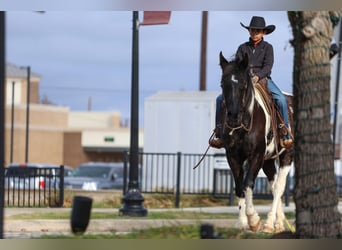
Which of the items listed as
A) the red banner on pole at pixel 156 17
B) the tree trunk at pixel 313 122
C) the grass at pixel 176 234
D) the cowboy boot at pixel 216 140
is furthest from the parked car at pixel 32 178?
the tree trunk at pixel 313 122

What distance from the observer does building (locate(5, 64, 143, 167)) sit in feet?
47.5

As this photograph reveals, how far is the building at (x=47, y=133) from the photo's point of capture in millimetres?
14472

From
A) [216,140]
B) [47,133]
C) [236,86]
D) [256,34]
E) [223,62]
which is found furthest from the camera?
[47,133]

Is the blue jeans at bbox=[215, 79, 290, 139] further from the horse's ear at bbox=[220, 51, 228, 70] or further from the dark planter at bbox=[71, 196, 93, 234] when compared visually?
the dark planter at bbox=[71, 196, 93, 234]

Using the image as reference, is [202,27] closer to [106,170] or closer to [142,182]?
[142,182]

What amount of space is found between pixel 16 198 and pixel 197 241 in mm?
2963

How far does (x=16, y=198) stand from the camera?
36.8 ft

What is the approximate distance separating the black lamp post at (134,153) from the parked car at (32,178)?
112 centimetres

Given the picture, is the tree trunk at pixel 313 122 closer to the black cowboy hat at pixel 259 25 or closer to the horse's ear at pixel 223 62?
the black cowboy hat at pixel 259 25

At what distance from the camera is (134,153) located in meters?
12.4

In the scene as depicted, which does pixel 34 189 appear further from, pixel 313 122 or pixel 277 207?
pixel 313 122

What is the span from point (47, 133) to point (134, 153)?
10448 mm

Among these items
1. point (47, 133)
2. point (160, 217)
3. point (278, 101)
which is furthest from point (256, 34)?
point (47, 133)

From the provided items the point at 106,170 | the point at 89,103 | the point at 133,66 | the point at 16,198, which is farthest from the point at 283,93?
the point at 106,170
